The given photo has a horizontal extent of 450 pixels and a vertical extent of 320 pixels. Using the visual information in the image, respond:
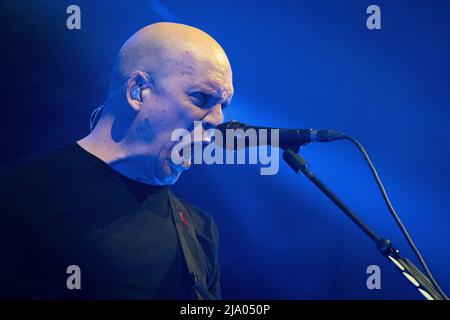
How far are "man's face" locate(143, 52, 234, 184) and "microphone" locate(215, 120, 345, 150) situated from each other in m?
0.24

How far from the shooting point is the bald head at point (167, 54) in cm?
203

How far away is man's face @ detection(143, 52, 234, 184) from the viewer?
6.63ft

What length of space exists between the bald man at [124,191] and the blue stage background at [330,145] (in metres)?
0.50

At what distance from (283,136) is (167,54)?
685mm

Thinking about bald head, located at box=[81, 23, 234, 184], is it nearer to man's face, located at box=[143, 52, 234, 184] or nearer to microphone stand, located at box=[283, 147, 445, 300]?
man's face, located at box=[143, 52, 234, 184]

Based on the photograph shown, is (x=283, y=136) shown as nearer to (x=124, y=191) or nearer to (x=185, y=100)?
(x=185, y=100)

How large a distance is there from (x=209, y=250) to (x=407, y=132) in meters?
1.39

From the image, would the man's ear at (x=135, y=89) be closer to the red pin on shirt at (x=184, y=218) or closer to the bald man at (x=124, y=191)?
the bald man at (x=124, y=191)

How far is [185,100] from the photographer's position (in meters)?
2.03
